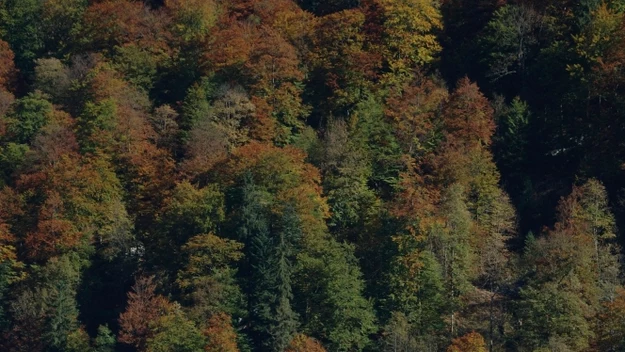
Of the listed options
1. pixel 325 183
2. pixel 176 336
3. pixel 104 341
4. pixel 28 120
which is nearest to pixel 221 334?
pixel 176 336

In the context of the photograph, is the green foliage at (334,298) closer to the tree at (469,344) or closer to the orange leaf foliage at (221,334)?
the orange leaf foliage at (221,334)

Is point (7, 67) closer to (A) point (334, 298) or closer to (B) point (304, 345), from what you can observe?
(A) point (334, 298)

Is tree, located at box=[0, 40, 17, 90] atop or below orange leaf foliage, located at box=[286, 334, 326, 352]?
below

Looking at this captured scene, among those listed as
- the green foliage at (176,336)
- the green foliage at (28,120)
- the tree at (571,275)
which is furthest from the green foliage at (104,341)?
the tree at (571,275)

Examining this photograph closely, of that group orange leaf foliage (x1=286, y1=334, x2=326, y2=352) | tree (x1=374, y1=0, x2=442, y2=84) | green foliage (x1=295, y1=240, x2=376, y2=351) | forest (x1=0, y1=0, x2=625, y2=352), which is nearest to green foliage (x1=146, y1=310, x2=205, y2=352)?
forest (x1=0, y1=0, x2=625, y2=352)

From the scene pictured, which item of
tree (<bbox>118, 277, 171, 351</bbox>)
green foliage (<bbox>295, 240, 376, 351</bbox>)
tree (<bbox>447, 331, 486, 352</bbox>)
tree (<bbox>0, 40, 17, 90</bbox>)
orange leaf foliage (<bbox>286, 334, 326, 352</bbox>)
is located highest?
tree (<bbox>447, 331, 486, 352</bbox>)

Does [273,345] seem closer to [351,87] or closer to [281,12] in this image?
[351,87]

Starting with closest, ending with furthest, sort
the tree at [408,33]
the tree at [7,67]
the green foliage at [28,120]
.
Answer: the green foliage at [28,120]
the tree at [408,33]
the tree at [7,67]

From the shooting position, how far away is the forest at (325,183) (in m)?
86.3

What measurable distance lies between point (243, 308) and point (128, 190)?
609 inches

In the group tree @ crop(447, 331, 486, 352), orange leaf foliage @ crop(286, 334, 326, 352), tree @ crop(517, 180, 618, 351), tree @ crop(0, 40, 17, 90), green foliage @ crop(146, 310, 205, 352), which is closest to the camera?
tree @ crop(517, 180, 618, 351)

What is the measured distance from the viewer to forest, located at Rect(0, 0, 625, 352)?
86312 millimetres

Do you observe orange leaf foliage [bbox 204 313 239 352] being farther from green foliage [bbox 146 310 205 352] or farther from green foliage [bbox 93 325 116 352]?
green foliage [bbox 93 325 116 352]

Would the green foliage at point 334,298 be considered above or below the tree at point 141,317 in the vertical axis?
above
